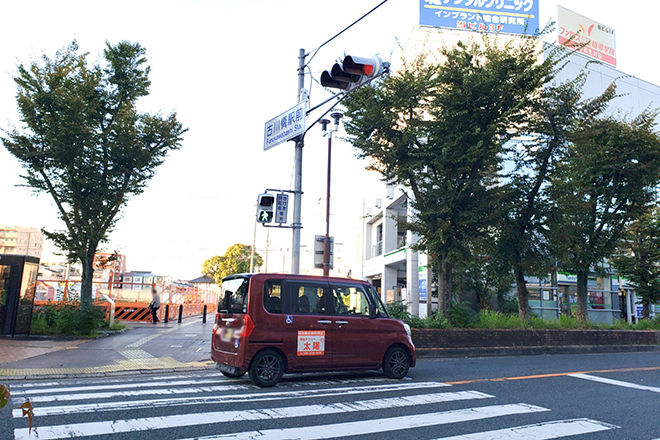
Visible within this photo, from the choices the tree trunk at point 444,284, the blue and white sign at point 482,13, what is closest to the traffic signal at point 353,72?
the tree trunk at point 444,284

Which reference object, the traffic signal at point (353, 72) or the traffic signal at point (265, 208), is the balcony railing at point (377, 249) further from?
the traffic signal at point (353, 72)

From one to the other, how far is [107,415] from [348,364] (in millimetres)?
4454

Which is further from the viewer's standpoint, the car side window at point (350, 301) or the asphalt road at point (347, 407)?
the car side window at point (350, 301)

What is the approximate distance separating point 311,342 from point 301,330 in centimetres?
30

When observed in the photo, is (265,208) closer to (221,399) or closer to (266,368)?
(266,368)

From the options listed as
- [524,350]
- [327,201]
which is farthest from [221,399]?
[327,201]

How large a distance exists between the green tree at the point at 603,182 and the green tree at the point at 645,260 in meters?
4.31

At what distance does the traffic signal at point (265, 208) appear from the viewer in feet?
41.3

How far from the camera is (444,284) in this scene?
1633cm

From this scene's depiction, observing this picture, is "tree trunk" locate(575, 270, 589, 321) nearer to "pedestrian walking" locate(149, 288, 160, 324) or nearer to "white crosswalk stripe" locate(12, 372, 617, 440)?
"white crosswalk stripe" locate(12, 372, 617, 440)

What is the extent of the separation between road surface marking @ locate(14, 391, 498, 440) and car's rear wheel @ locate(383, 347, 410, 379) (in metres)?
1.76

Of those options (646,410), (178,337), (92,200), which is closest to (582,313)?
(646,410)

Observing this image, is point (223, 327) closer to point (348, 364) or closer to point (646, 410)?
point (348, 364)

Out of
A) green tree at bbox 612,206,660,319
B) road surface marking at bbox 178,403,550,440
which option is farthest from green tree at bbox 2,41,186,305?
green tree at bbox 612,206,660,319
